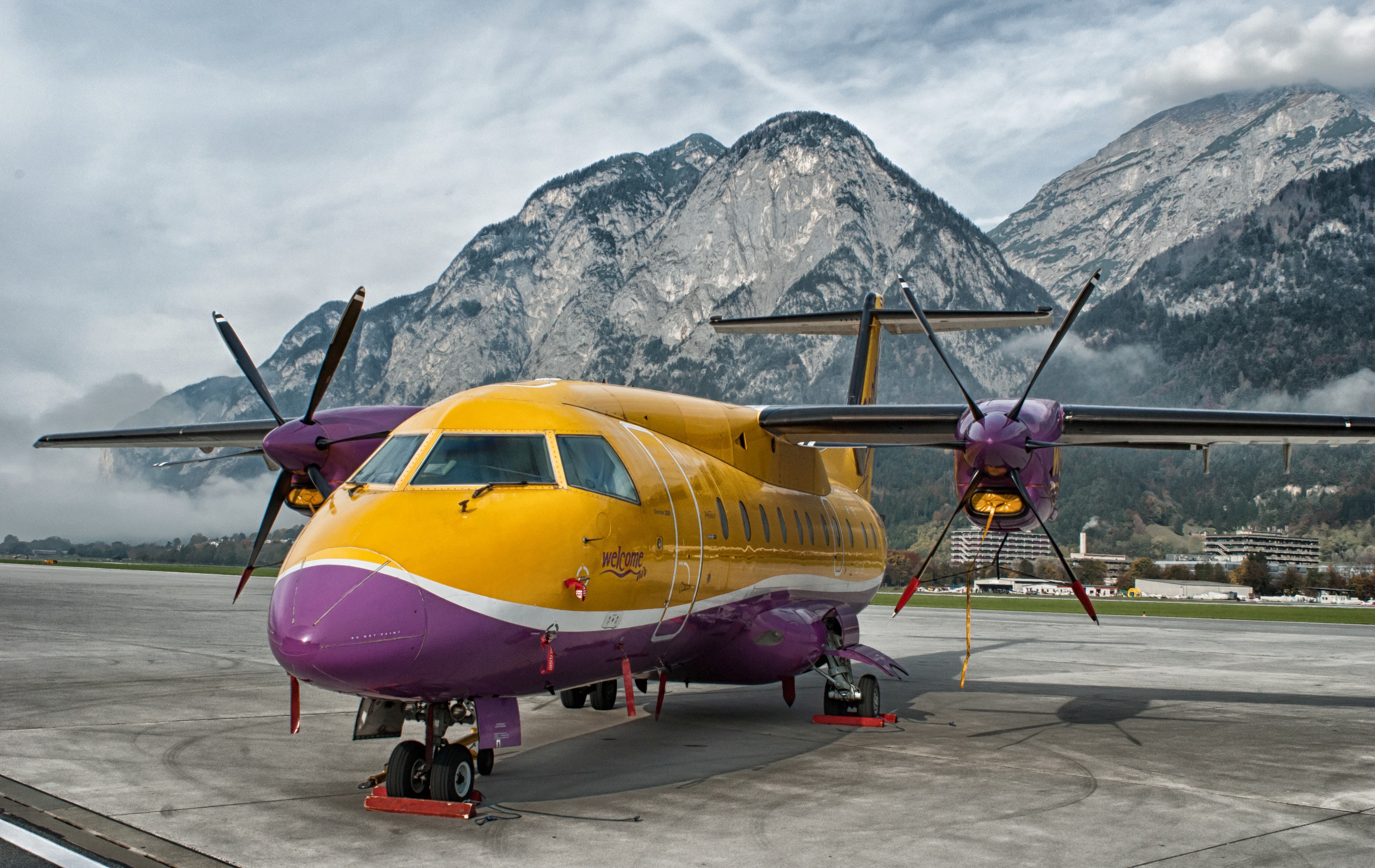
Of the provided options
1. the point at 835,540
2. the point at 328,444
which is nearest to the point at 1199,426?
the point at 835,540

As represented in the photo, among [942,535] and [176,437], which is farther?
[176,437]

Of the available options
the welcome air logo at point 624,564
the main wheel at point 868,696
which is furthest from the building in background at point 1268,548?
the welcome air logo at point 624,564

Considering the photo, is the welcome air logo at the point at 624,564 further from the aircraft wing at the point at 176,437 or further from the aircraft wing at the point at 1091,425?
the aircraft wing at the point at 176,437

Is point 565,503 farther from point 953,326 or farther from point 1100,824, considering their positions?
point 953,326

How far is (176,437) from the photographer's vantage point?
51.9 feet

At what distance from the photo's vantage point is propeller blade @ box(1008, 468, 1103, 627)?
10594mm

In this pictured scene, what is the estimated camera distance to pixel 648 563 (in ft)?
26.8

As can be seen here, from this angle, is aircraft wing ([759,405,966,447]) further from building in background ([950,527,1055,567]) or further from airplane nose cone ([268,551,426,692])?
building in background ([950,527,1055,567])

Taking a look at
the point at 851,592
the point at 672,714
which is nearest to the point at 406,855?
the point at 672,714

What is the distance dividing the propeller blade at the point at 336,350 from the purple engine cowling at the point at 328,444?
0.21 metres

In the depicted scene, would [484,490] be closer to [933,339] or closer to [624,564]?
[624,564]

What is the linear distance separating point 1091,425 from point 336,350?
8.79m

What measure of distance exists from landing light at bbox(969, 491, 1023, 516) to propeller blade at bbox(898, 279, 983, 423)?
0.99 m

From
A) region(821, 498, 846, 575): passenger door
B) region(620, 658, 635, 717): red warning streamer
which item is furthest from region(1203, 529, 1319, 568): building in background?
region(620, 658, 635, 717): red warning streamer
